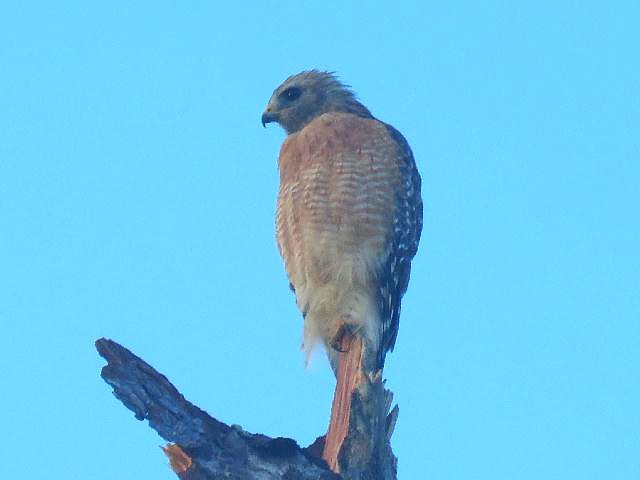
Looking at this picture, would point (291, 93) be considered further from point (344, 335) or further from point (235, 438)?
point (235, 438)

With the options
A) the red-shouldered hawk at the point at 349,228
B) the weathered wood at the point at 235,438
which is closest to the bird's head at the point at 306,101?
the red-shouldered hawk at the point at 349,228

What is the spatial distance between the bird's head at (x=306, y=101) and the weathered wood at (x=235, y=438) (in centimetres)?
402

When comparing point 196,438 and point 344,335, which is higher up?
point 344,335

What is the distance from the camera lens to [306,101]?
11430 mm

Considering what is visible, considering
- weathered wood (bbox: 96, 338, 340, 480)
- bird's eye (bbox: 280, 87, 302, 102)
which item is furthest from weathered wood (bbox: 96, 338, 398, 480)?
bird's eye (bbox: 280, 87, 302, 102)

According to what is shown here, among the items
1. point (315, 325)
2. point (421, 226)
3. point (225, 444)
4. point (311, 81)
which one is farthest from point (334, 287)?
point (225, 444)

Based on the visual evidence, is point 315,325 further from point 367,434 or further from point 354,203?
point 367,434

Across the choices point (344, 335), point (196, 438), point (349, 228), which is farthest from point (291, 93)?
point (196, 438)

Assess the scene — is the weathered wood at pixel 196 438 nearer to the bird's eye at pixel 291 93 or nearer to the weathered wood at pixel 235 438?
the weathered wood at pixel 235 438

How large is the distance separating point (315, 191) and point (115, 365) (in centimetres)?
377

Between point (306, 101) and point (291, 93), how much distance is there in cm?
21

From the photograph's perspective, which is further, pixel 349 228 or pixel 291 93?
pixel 291 93

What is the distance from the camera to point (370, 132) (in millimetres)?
10461

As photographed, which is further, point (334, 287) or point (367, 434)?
point (334, 287)
